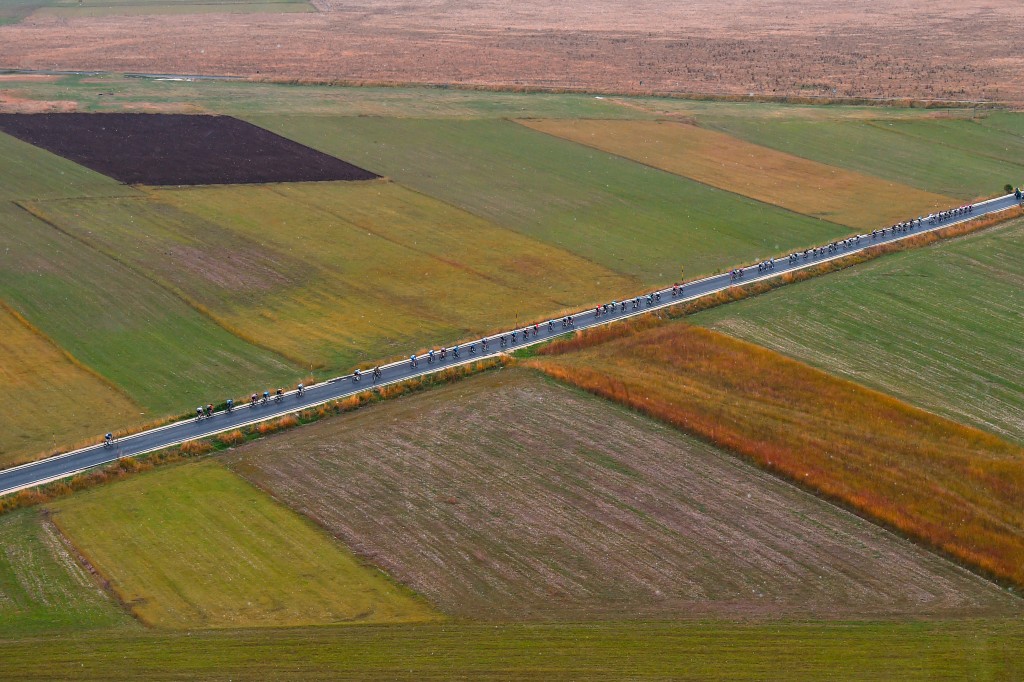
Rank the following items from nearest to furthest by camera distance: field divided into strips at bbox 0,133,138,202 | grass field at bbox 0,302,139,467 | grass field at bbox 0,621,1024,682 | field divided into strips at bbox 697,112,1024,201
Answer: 1. grass field at bbox 0,621,1024,682
2. grass field at bbox 0,302,139,467
3. field divided into strips at bbox 0,133,138,202
4. field divided into strips at bbox 697,112,1024,201

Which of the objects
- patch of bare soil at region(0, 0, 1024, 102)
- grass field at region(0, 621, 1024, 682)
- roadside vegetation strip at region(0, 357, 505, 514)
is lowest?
grass field at region(0, 621, 1024, 682)

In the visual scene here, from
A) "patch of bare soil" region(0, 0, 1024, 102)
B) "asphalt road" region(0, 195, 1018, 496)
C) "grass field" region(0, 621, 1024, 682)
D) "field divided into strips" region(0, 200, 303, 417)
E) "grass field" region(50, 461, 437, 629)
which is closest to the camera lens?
"grass field" region(0, 621, 1024, 682)

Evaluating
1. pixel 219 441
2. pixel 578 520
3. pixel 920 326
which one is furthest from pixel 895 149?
pixel 219 441

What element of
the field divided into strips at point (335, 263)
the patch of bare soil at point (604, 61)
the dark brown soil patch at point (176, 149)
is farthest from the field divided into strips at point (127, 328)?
the patch of bare soil at point (604, 61)

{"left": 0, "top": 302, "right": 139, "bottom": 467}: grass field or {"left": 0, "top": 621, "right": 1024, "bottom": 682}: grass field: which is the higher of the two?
{"left": 0, "top": 302, "right": 139, "bottom": 467}: grass field

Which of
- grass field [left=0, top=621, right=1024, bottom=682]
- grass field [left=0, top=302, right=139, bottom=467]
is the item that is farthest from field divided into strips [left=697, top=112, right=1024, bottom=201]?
grass field [left=0, top=302, right=139, bottom=467]

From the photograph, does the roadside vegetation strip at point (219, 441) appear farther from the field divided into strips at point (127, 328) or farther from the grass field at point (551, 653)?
the grass field at point (551, 653)

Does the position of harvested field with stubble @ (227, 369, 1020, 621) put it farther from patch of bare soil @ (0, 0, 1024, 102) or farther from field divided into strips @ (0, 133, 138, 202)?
patch of bare soil @ (0, 0, 1024, 102)
